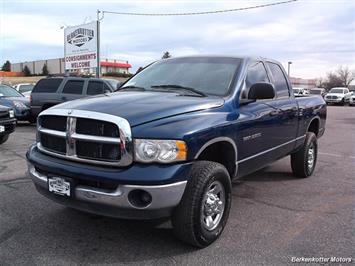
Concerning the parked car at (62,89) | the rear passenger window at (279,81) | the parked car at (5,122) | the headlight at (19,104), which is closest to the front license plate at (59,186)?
the rear passenger window at (279,81)

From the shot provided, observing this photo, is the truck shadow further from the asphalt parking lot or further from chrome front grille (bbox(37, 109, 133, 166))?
chrome front grille (bbox(37, 109, 133, 166))

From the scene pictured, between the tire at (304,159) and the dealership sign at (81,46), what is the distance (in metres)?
19.9

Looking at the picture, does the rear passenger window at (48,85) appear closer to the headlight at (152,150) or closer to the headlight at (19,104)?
→ the headlight at (19,104)

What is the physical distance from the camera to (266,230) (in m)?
4.29

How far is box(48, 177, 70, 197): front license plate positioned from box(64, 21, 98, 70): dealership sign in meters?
21.8

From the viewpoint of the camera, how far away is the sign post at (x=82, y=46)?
81.0 ft

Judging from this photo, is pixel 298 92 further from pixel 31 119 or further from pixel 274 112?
pixel 274 112

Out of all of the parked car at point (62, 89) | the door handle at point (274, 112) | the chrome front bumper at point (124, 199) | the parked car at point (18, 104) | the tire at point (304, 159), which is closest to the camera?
the chrome front bumper at point (124, 199)

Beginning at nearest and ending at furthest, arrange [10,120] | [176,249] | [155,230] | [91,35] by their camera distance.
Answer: [176,249] → [155,230] → [10,120] → [91,35]

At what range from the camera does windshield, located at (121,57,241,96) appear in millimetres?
4598

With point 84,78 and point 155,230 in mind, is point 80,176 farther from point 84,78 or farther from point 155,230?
point 84,78

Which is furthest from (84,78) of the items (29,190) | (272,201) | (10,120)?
(272,201)

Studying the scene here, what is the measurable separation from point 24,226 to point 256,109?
2840 mm

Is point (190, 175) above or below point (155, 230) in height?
above
